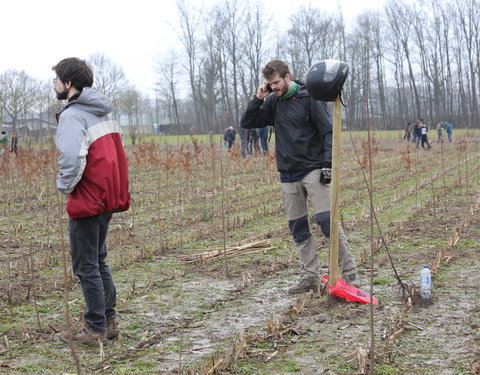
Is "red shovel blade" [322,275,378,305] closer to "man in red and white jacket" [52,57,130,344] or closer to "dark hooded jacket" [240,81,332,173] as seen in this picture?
"dark hooded jacket" [240,81,332,173]

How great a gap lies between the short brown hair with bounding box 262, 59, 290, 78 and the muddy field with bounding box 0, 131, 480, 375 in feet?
4.20

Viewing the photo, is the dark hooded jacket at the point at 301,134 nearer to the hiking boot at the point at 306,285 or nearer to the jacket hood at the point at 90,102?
the hiking boot at the point at 306,285

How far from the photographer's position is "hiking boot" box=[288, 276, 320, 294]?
16.6 ft

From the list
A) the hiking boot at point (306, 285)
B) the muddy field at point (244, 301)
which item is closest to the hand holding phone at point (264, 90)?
the muddy field at point (244, 301)

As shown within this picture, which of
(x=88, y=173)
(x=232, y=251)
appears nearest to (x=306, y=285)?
(x=232, y=251)

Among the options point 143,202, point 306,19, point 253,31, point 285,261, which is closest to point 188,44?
point 253,31

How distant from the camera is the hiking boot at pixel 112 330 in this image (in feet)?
13.2

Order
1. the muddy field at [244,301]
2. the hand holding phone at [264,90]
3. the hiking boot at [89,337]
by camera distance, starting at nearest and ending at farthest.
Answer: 1. the muddy field at [244,301]
2. the hiking boot at [89,337]
3. the hand holding phone at [264,90]

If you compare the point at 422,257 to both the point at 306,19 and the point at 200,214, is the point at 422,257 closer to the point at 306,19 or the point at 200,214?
the point at 200,214

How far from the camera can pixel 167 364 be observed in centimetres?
359

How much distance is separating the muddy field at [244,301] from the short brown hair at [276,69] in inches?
50.4

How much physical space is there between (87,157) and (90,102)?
1.15 ft

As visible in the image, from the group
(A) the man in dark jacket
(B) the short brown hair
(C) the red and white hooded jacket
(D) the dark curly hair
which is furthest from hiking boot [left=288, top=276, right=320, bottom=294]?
(D) the dark curly hair

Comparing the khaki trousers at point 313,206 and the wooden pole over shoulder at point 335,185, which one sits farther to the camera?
the khaki trousers at point 313,206
